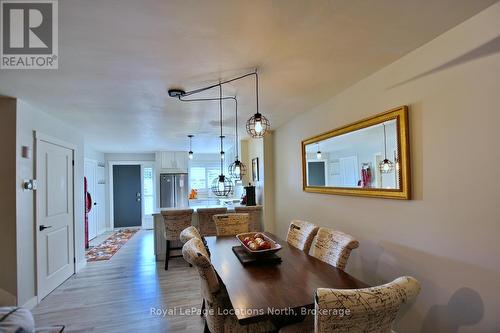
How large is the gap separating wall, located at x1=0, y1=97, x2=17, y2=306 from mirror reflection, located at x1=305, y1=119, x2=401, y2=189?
362cm

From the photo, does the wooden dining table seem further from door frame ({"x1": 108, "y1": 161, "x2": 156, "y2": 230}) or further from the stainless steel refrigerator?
door frame ({"x1": 108, "y1": 161, "x2": 156, "y2": 230})

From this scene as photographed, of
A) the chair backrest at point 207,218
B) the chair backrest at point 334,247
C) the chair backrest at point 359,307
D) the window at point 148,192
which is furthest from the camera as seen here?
the window at point 148,192

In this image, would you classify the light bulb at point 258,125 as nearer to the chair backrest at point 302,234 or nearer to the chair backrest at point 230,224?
the chair backrest at point 302,234

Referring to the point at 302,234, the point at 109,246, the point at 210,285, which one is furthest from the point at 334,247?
the point at 109,246

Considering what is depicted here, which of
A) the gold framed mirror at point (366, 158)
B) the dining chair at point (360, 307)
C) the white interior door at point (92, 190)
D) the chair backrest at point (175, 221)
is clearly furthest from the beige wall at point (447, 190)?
the white interior door at point (92, 190)

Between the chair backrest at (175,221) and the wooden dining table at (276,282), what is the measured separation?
6.42ft

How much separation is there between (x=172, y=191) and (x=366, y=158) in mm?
6215

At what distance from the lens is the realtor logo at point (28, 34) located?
58.6 inches

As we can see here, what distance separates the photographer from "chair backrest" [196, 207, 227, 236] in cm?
437

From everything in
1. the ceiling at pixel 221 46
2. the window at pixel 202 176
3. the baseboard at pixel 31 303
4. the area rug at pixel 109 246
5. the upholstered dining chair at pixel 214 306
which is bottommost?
the area rug at pixel 109 246

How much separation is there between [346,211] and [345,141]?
0.81 metres

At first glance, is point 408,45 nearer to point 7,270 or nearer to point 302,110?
point 302,110

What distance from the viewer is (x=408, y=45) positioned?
193 centimetres

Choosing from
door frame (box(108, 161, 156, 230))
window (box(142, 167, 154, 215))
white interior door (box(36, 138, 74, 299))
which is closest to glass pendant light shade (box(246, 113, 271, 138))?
white interior door (box(36, 138, 74, 299))
